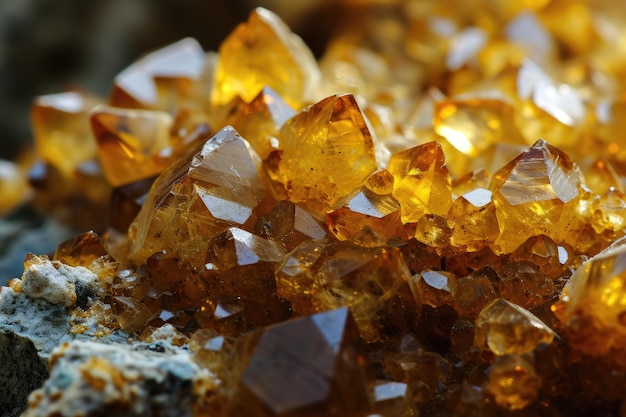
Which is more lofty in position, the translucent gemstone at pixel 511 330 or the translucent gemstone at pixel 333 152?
the translucent gemstone at pixel 333 152

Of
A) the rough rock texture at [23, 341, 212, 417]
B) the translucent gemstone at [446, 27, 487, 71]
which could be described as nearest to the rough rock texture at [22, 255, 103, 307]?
the rough rock texture at [23, 341, 212, 417]

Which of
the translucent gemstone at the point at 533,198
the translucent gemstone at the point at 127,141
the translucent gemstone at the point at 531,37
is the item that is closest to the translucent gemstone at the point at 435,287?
the translucent gemstone at the point at 533,198

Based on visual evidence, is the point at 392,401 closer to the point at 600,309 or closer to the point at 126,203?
the point at 600,309

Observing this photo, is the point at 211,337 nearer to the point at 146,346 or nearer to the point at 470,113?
the point at 146,346

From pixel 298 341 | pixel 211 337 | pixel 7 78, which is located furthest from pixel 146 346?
pixel 7 78

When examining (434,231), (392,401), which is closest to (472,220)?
(434,231)

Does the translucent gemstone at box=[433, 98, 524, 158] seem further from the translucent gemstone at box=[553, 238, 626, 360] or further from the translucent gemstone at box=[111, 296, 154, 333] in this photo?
the translucent gemstone at box=[111, 296, 154, 333]

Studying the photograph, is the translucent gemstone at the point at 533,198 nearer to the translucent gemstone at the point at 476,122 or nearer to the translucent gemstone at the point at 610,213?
the translucent gemstone at the point at 610,213
